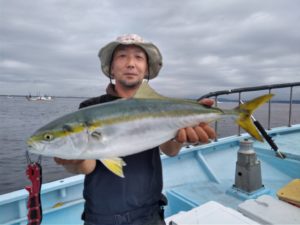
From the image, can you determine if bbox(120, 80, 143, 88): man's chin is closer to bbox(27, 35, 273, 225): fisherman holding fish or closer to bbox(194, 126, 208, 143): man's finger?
bbox(27, 35, 273, 225): fisherman holding fish

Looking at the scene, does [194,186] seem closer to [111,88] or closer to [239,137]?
[239,137]

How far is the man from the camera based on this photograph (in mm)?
2572

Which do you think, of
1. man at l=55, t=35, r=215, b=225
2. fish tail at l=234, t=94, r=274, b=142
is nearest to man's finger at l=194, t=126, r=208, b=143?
man at l=55, t=35, r=215, b=225

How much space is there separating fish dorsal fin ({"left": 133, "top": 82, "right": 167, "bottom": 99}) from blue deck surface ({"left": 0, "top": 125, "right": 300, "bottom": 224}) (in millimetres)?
2735

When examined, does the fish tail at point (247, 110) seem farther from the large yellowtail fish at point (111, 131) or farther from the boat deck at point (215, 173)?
the boat deck at point (215, 173)

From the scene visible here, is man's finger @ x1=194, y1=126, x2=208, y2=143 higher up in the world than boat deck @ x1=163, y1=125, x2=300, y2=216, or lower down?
higher up

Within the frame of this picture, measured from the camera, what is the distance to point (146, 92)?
2545mm

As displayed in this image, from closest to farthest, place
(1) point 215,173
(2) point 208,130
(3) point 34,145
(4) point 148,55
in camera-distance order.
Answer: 1. (3) point 34,145
2. (2) point 208,130
3. (4) point 148,55
4. (1) point 215,173

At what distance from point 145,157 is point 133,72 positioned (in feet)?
3.35

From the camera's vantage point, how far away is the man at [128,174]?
257 cm

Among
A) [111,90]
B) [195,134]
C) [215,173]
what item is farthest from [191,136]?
[215,173]

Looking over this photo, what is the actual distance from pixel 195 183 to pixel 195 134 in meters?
3.77

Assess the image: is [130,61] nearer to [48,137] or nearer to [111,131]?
[111,131]

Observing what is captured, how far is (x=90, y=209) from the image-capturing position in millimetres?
2658
